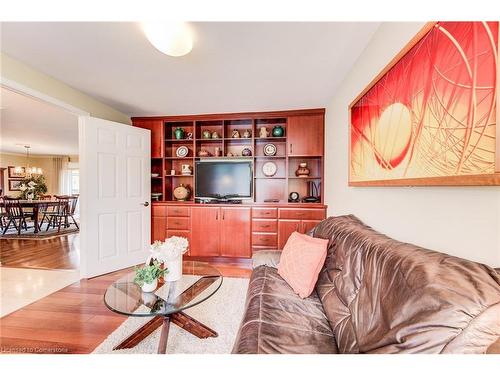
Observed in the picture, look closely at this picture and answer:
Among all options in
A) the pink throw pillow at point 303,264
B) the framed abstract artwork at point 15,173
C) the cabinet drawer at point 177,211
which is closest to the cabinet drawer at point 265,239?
the cabinet drawer at point 177,211

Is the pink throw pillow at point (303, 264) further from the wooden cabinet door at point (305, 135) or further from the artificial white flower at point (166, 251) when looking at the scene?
the wooden cabinet door at point (305, 135)

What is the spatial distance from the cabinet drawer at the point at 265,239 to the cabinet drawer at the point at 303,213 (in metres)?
0.33

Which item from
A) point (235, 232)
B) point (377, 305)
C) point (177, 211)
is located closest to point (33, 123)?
point (177, 211)

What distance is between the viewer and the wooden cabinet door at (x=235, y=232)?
10.2 ft

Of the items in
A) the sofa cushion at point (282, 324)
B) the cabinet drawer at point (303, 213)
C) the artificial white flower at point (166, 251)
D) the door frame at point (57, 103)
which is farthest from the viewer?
the cabinet drawer at point (303, 213)

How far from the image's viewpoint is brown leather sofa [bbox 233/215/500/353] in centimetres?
58

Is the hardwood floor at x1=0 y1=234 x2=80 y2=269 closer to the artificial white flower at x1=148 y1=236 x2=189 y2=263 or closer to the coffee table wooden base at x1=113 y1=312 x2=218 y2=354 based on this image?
the coffee table wooden base at x1=113 y1=312 x2=218 y2=354

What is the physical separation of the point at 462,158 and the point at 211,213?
2.81m

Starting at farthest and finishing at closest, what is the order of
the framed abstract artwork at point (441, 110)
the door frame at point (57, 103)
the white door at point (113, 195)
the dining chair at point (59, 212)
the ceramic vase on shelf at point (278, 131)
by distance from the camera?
the dining chair at point (59, 212) < the ceramic vase on shelf at point (278, 131) < the white door at point (113, 195) < the door frame at point (57, 103) < the framed abstract artwork at point (441, 110)

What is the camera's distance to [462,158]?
2.53 ft

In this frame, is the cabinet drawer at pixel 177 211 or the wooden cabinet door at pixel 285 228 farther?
the cabinet drawer at pixel 177 211

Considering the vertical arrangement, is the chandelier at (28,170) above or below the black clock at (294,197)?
above
